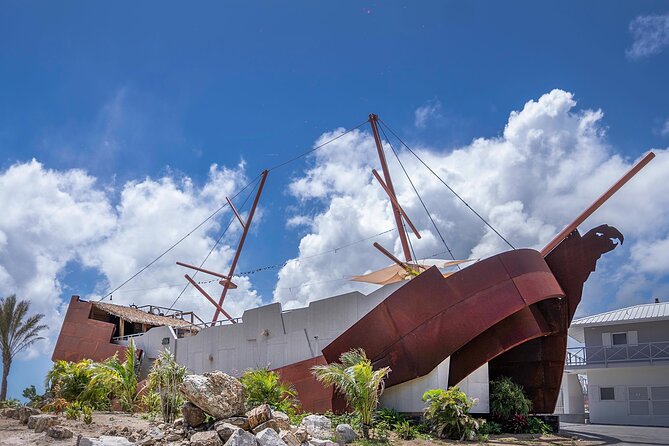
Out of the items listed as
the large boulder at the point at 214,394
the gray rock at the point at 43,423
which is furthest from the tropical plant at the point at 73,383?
the large boulder at the point at 214,394

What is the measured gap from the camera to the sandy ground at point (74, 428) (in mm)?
14406

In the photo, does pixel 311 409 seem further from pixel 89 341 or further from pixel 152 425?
pixel 89 341

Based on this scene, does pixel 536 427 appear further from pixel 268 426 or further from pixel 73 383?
pixel 73 383

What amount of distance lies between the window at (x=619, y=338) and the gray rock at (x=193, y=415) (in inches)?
1068

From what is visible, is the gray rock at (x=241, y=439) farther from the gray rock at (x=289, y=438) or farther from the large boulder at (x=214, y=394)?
the large boulder at (x=214, y=394)

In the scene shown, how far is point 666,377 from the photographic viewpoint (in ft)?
108

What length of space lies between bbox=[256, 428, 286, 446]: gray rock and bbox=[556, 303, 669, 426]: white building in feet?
82.8

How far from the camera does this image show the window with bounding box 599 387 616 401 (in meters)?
34.5

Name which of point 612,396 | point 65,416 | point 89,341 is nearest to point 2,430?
point 65,416

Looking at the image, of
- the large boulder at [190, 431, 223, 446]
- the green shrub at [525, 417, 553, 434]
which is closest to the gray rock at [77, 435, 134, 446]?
the large boulder at [190, 431, 223, 446]

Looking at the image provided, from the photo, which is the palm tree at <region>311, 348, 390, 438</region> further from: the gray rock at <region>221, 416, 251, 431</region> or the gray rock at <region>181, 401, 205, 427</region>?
the gray rock at <region>181, 401, 205, 427</region>

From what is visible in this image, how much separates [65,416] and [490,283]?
13750mm

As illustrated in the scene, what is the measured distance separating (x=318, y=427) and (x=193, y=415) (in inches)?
137

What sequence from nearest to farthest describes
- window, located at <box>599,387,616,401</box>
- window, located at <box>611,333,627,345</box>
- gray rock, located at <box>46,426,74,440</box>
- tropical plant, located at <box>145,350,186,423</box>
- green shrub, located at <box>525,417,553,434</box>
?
gray rock, located at <box>46,426,74,440</box>, tropical plant, located at <box>145,350,186,423</box>, green shrub, located at <box>525,417,553,434</box>, window, located at <box>599,387,616,401</box>, window, located at <box>611,333,627,345</box>
